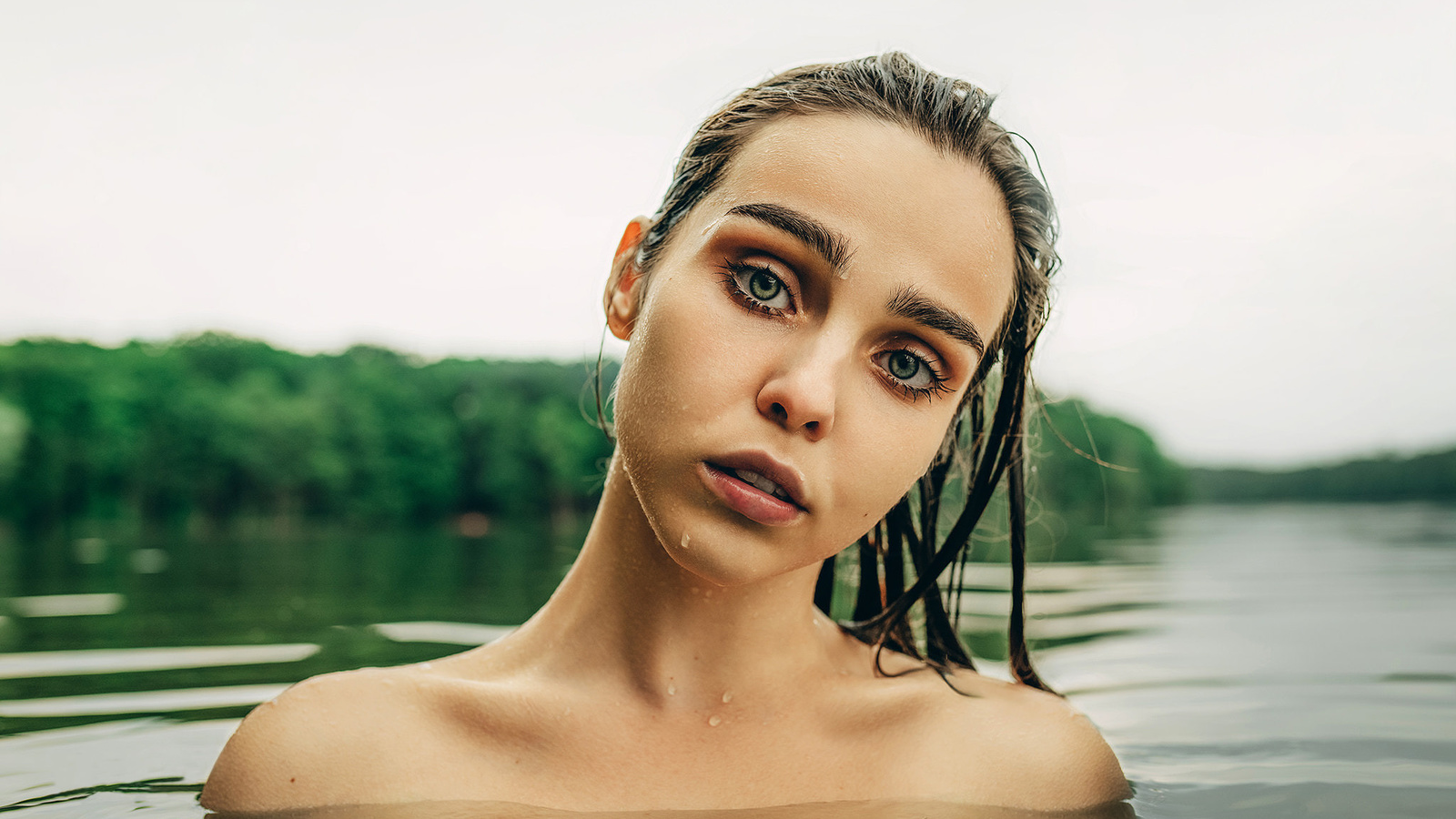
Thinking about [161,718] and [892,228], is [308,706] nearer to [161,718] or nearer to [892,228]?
[892,228]

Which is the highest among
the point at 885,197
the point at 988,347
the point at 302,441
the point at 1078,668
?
the point at 885,197

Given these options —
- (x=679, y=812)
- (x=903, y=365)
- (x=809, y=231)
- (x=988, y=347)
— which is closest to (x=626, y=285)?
(x=809, y=231)

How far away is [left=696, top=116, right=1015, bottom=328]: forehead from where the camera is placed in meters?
2.05

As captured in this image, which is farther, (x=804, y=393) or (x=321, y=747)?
(x=321, y=747)

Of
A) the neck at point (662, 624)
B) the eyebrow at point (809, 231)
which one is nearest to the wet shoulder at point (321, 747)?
the neck at point (662, 624)

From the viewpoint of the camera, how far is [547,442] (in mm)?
57469

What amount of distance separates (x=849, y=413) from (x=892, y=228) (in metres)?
0.38

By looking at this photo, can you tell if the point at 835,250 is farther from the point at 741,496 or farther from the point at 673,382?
the point at 741,496

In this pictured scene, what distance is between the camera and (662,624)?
94.2 inches

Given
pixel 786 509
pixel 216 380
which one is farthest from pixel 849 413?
pixel 216 380

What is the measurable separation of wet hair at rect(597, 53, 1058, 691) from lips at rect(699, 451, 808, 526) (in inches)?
25.1

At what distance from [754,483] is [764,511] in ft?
0.18

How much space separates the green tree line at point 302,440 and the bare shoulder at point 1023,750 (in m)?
42.4

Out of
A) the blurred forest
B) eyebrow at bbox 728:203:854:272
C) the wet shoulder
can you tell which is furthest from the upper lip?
the blurred forest
